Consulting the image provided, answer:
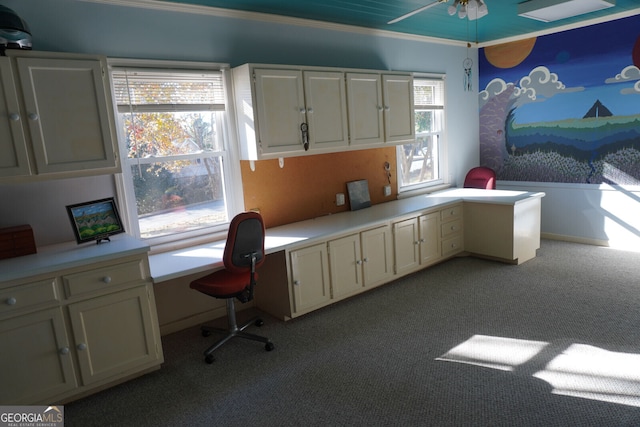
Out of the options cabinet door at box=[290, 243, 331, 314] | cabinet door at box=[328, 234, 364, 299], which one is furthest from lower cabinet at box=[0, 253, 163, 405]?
cabinet door at box=[328, 234, 364, 299]

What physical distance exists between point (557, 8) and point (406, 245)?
8.53 ft

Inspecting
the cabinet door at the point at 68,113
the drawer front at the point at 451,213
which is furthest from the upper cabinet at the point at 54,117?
the drawer front at the point at 451,213

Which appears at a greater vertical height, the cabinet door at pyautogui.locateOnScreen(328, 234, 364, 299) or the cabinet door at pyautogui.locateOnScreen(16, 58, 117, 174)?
the cabinet door at pyautogui.locateOnScreen(16, 58, 117, 174)

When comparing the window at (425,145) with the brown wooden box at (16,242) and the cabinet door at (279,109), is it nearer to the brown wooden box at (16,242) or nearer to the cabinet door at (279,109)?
the cabinet door at (279,109)

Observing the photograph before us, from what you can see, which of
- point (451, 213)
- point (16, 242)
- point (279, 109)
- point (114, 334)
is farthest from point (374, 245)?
point (16, 242)

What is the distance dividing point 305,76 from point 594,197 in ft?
11.9

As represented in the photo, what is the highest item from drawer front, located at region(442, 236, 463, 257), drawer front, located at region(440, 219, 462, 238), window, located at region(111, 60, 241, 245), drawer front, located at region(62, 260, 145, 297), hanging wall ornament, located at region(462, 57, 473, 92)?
hanging wall ornament, located at region(462, 57, 473, 92)

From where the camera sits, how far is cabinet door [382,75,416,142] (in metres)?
4.28

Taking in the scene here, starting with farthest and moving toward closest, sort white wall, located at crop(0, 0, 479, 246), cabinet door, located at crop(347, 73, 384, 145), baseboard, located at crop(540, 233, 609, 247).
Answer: baseboard, located at crop(540, 233, 609, 247) → cabinet door, located at crop(347, 73, 384, 145) → white wall, located at crop(0, 0, 479, 246)

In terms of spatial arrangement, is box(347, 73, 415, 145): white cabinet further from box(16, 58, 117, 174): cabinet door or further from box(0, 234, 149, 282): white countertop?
box(0, 234, 149, 282): white countertop

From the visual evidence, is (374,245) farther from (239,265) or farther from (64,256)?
(64,256)

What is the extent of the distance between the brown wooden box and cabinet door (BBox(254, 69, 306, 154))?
165 centimetres

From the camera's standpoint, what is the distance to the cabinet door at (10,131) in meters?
2.35

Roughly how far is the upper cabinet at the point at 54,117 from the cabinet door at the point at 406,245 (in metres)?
2.50
